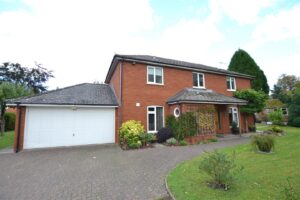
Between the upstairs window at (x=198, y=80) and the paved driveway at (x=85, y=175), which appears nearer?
the paved driveway at (x=85, y=175)

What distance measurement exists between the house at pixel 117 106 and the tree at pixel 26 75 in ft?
74.6

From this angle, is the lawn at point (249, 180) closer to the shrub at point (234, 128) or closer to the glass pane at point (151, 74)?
the glass pane at point (151, 74)

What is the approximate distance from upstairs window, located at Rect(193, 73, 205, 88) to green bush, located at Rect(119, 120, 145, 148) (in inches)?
315

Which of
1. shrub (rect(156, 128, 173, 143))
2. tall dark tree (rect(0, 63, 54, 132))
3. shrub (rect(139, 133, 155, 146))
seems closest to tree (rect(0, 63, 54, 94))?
tall dark tree (rect(0, 63, 54, 132))

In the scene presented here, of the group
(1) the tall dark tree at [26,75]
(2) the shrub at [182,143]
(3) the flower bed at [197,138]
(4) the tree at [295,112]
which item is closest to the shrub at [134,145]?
(2) the shrub at [182,143]

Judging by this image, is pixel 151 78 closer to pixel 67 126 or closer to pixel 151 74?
pixel 151 74

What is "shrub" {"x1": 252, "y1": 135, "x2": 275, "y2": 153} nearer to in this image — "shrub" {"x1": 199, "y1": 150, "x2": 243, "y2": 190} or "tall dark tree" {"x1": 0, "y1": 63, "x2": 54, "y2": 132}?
"shrub" {"x1": 199, "y1": 150, "x2": 243, "y2": 190}

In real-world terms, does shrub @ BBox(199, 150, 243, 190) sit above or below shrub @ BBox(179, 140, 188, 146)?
above

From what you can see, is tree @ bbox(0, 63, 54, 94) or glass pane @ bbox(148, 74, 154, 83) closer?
glass pane @ bbox(148, 74, 154, 83)

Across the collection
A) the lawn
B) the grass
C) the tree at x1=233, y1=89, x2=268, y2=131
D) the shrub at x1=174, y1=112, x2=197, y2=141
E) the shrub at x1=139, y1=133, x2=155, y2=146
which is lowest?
the grass

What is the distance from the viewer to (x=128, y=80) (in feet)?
41.4

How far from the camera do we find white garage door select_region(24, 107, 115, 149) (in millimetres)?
10555

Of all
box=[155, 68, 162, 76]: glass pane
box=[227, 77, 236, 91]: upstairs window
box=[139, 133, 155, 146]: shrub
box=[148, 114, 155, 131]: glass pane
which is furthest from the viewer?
box=[227, 77, 236, 91]: upstairs window

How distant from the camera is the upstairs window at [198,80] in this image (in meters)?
15.8
